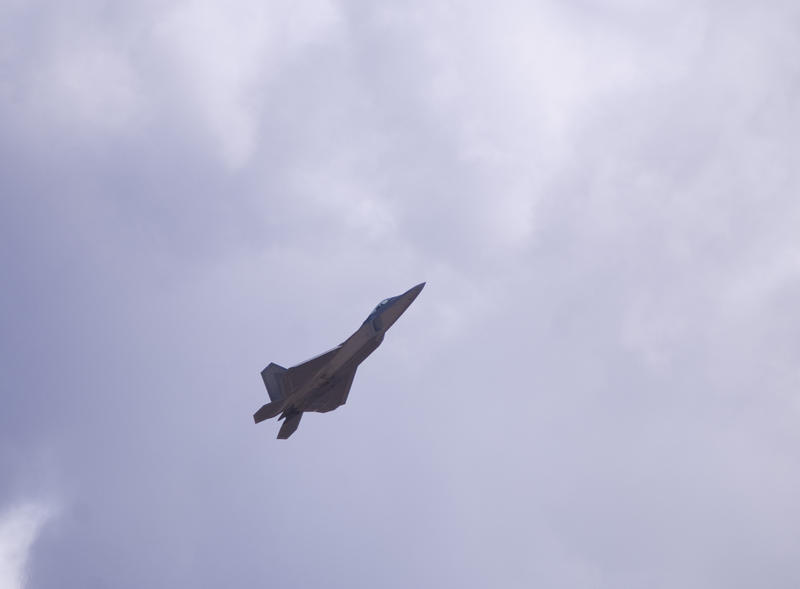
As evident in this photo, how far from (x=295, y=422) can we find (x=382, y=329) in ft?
48.4

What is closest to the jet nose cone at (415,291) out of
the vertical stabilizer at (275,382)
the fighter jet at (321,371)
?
the fighter jet at (321,371)

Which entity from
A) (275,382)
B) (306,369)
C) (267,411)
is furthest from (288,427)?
(306,369)

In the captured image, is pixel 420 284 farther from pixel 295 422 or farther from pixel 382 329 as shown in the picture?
pixel 295 422

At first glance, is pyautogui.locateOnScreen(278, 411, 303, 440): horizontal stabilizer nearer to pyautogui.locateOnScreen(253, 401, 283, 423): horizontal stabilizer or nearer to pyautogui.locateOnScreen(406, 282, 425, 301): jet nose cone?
pyautogui.locateOnScreen(253, 401, 283, 423): horizontal stabilizer

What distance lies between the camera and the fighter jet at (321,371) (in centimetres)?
6116

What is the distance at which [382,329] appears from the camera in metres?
62.2

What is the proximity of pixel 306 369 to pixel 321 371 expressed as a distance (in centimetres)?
211

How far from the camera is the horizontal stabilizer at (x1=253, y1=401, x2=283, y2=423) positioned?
6094 centimetres

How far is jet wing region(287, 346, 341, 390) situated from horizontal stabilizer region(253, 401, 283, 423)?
2.50 m

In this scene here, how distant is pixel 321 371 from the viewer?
200 ft

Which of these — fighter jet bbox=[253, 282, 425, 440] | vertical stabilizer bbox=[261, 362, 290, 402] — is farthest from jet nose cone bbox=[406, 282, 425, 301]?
vertical stabilizer bbox=[261, 362, 290, 402]

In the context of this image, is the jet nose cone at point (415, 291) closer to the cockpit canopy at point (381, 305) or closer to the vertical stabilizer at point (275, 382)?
the cockpit canopy at point (381, 305)

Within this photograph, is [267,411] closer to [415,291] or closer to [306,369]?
[306,369]

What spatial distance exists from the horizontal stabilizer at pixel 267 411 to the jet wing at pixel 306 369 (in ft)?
8.22
